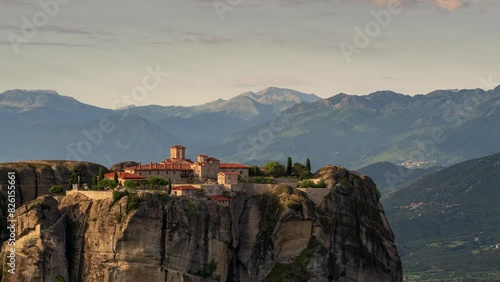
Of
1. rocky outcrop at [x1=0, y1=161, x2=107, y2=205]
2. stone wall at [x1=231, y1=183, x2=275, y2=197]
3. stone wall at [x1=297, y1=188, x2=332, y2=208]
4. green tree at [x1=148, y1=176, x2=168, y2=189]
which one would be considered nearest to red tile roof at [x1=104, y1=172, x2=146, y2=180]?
green tree at [x1=148, y1=176, x2=168, y2=189]

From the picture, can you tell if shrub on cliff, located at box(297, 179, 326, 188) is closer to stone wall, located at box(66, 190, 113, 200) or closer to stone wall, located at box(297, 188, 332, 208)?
stone wall, located at box(297, 188, 332, 208)

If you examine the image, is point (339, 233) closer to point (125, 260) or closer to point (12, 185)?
point (125, 260)

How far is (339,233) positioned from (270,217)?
11.2 m

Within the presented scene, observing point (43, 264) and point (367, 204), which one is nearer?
point (43, 264)

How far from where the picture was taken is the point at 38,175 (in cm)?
17850

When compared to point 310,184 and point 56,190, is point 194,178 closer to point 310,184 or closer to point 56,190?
point 310,184

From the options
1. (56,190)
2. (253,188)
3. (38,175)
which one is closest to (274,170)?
(253,188)

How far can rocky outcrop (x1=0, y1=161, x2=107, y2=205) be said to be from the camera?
6924 inches

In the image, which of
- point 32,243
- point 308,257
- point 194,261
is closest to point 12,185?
point 32,243

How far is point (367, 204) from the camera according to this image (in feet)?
599

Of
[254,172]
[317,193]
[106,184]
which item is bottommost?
[317,193]

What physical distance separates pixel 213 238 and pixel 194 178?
20.8 metres

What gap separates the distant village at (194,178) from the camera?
171 meters

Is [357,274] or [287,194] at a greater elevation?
[287,194]
